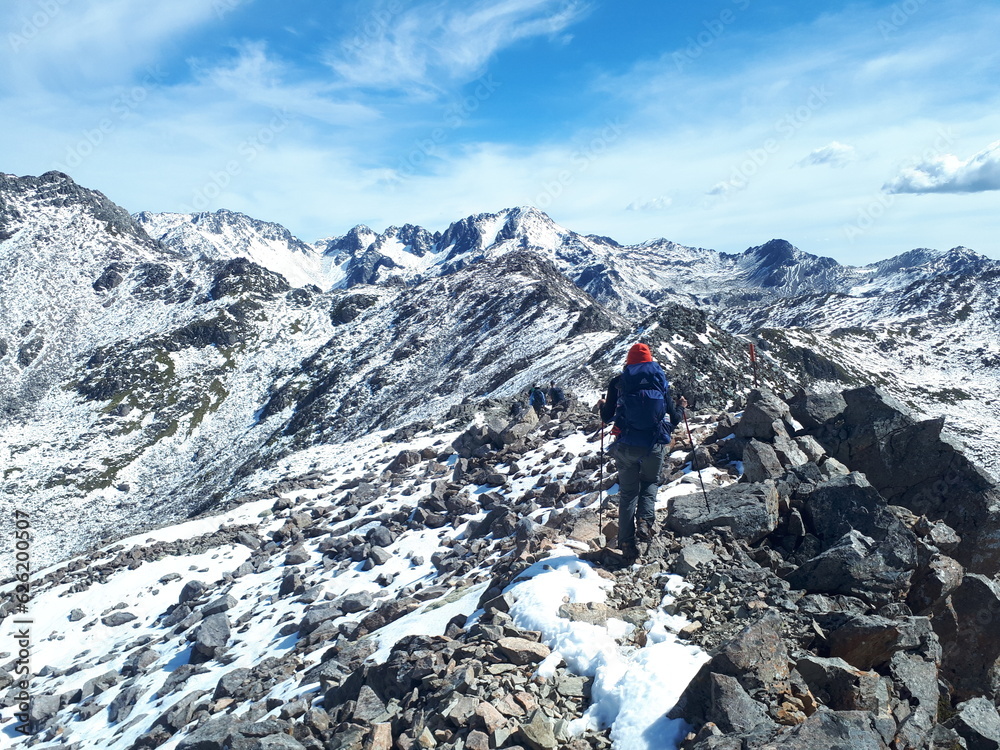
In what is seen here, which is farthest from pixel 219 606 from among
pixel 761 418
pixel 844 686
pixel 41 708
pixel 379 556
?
pixel 844 686

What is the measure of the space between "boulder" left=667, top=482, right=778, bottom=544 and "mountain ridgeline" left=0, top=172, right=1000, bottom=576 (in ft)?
38.2

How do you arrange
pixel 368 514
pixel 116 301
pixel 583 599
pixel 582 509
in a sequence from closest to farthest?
1. pixel 583 599
2. pixel 582 509
3. pixel 368 514
4. pixel 116 301

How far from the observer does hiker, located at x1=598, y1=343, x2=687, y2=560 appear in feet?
37.6

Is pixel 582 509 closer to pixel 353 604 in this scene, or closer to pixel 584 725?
pixel 353 604

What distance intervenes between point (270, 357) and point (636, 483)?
9632 cm

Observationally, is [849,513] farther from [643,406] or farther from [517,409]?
[517,409]

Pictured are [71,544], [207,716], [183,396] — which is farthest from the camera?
[183,396]

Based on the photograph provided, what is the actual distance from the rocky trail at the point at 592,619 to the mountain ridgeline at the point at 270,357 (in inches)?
375

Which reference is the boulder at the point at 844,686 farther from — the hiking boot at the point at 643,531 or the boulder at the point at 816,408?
the boulder at the point at 816,408

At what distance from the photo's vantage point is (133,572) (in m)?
23.8

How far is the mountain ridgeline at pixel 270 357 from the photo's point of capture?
5766cm

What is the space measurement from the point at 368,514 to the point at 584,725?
55.5ft

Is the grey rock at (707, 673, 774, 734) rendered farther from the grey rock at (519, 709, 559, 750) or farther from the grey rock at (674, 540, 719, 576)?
the grey rock at (674, 540, 719, 576)

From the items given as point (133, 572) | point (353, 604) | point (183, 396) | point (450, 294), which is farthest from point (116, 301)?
point (353, 604)
